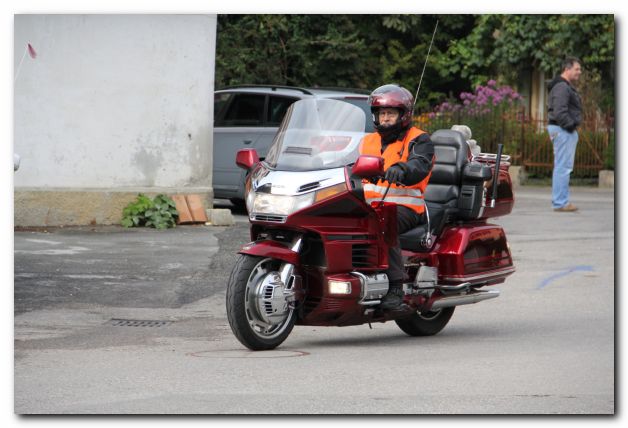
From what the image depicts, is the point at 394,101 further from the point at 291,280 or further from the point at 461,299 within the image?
the point at 461,299

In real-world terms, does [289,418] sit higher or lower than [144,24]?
lower

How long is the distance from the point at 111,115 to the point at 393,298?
284 inches

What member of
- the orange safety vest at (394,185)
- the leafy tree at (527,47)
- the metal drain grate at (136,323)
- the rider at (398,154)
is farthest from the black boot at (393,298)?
the leafy tree at (527,47)

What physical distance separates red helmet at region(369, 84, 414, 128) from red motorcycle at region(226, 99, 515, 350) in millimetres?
208

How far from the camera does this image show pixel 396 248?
8.64 m

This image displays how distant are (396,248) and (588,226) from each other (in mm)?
8194

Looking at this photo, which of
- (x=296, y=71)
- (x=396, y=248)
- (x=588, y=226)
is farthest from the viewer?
(x=296, y=71)

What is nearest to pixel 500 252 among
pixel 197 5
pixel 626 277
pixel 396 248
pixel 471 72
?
pixel 396 248

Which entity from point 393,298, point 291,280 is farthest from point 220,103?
point 291,280

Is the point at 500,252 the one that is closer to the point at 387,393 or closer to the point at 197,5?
the point at 387,393

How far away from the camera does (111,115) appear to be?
596 inches

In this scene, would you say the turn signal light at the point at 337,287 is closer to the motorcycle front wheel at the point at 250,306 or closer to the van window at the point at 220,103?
the motorcycle front wheel at the point at 250,306

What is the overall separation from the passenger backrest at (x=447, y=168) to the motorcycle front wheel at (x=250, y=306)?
4.92 ft

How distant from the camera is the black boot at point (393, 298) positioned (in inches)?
339
